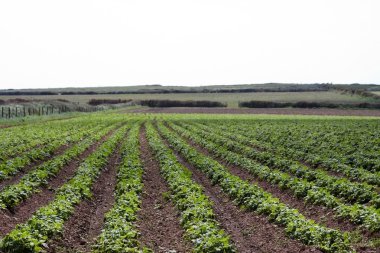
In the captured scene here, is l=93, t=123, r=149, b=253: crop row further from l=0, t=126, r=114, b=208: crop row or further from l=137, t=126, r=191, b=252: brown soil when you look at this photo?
l=0, t=126, r=114, b=208: crop row

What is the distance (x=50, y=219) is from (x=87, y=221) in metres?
1.58

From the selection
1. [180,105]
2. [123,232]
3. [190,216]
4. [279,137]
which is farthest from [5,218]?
[180,105]

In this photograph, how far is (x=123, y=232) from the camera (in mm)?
11000

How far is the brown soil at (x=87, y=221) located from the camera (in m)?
10.9

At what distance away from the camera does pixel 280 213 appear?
1287 cm

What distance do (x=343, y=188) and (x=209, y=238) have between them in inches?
266

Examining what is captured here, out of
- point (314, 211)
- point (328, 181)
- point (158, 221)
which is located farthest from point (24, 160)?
point (314, 211)

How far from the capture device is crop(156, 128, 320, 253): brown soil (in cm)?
1098

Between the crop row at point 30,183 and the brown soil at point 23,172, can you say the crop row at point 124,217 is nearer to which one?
the crop row at point 30,183

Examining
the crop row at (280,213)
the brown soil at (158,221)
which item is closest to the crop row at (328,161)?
the crop row at (280,213)

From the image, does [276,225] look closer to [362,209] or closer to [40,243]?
[362,209]

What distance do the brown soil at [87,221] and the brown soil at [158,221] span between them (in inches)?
46.4

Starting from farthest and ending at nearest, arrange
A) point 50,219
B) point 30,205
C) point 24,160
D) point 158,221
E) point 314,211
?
point 24,160 → point 30,205 → point 314,211 → point 158,221 → point 50,219

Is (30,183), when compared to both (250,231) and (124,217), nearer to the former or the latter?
(124,217)
